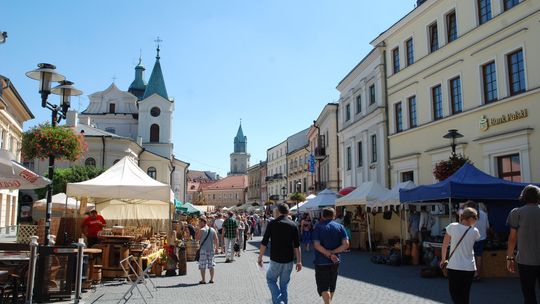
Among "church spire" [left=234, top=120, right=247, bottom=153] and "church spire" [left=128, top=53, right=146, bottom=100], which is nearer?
"church spire" [left=128, top=53, right=146, bottom=100]

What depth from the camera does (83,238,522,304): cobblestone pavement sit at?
9.93 m

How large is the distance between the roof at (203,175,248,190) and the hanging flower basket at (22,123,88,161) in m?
110

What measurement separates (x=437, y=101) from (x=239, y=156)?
4759 inches

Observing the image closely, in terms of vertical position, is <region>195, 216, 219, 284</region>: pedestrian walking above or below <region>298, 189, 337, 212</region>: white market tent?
below

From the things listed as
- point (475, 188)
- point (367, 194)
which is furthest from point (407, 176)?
point (475, 188)

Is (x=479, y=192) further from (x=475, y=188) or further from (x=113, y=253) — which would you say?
(x=113, y=253)

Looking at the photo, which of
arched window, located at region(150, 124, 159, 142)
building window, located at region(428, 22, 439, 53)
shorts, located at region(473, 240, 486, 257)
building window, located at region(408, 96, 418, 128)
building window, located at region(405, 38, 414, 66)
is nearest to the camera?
shorts, located at region(473, 240, 486, 257)

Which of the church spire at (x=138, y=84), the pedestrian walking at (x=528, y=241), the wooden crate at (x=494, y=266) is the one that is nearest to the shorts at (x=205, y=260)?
the wooden crate at (x=494, y=266)

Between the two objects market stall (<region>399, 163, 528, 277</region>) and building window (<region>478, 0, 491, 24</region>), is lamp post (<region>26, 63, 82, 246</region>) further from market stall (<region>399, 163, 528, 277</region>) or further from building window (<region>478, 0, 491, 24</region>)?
building window (<region>478, 0, 491, 24</region>)

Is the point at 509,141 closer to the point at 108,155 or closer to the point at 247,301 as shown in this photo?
Answer: the point at 247,301

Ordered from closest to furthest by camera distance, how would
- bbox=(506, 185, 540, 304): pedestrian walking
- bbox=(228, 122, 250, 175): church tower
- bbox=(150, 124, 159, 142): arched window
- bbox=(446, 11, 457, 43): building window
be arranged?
bbox=(506, 185, 540, 304): pedestrian walking
bbox=(446, 11, 457, 43): building window
bbox=(150, 124, 159, 142): arched window
bbox=(228, 122, 250, 175): church tower

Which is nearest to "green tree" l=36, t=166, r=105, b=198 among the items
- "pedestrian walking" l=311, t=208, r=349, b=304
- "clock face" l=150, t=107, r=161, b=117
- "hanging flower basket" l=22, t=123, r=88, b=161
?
"clock face" l=150, t=107, r=161, b=117

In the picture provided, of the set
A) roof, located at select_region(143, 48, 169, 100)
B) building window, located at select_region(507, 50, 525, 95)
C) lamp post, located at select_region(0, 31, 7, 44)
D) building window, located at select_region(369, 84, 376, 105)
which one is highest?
roof, located at select_region(143, 48, 169, 100)

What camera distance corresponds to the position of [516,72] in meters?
17.0
